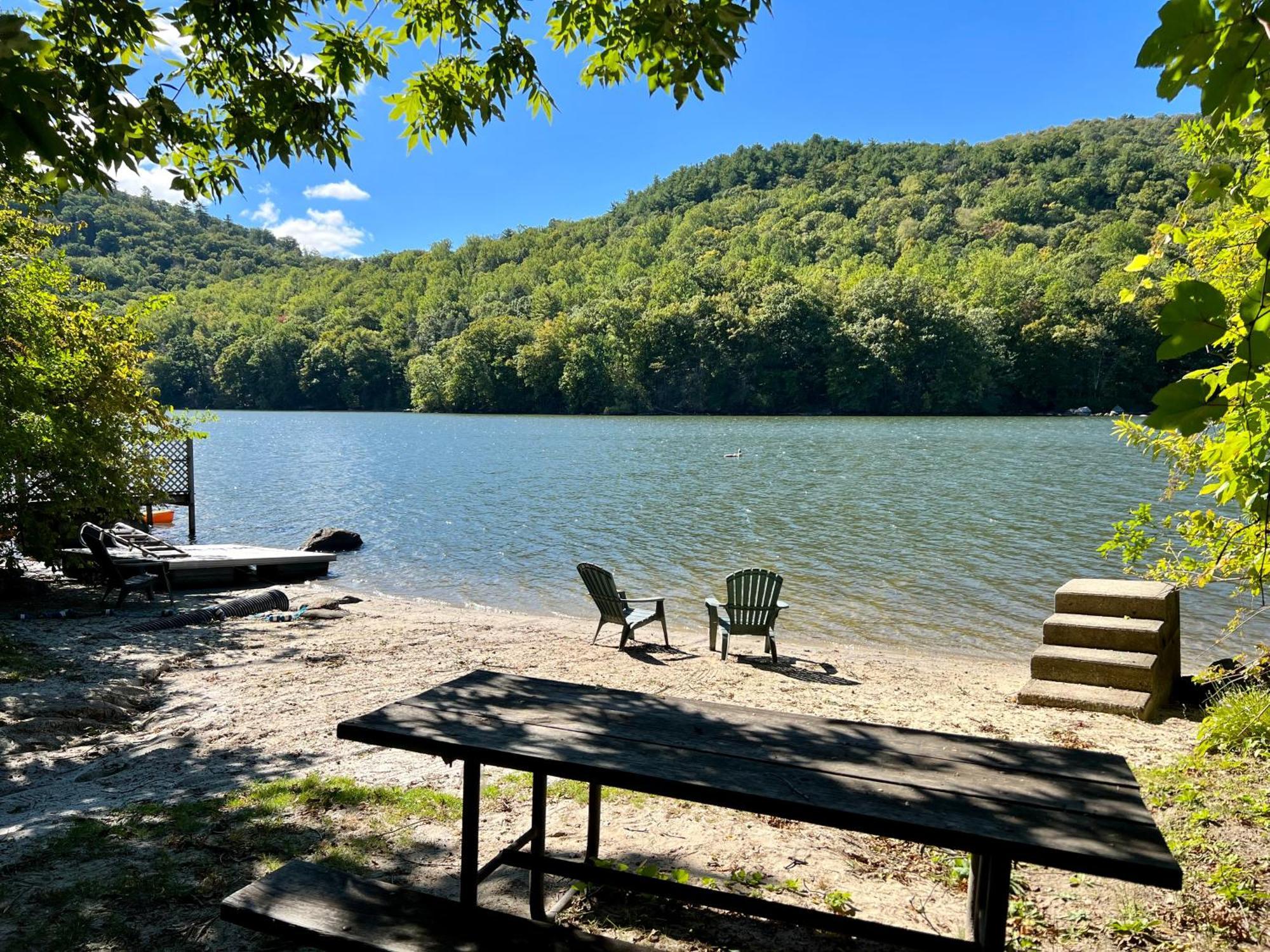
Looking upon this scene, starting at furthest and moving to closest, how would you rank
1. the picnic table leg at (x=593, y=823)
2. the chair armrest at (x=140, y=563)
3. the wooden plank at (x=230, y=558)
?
the wooden plank at (x=230, y=558)
the chair armrest at (x=140, y=563)
the picnic table leg at (x=593, y=823)

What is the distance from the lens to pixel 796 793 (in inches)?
88.6

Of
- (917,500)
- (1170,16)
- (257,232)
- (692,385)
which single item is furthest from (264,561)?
(257,232)

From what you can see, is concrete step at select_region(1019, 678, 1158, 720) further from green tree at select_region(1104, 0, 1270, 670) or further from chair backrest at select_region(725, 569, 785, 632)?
chair backrest at select_region(725, 569, 785, 632)

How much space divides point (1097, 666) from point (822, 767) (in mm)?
5515

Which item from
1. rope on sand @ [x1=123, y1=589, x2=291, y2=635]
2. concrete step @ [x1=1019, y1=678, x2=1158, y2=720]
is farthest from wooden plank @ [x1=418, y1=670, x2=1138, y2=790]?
rope on sand @ [x1=123, y1=589, x2=291, y2=635]

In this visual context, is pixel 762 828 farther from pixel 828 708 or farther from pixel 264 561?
pixel 264 561

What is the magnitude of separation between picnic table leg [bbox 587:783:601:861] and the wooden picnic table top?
53 centimetres

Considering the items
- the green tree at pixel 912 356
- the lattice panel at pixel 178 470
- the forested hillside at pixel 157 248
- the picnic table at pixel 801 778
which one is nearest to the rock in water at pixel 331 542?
the lattice panel at pixel 178 470

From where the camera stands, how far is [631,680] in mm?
7520

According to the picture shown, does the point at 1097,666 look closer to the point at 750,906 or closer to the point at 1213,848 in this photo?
the point at 1213,848

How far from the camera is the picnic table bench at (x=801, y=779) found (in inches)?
81.2

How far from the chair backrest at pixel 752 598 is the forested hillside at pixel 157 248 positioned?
109607 millimetres

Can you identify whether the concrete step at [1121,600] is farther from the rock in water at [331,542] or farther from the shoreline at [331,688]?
the rock in water at [331,542]

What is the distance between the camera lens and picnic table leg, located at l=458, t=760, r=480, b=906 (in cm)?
272
